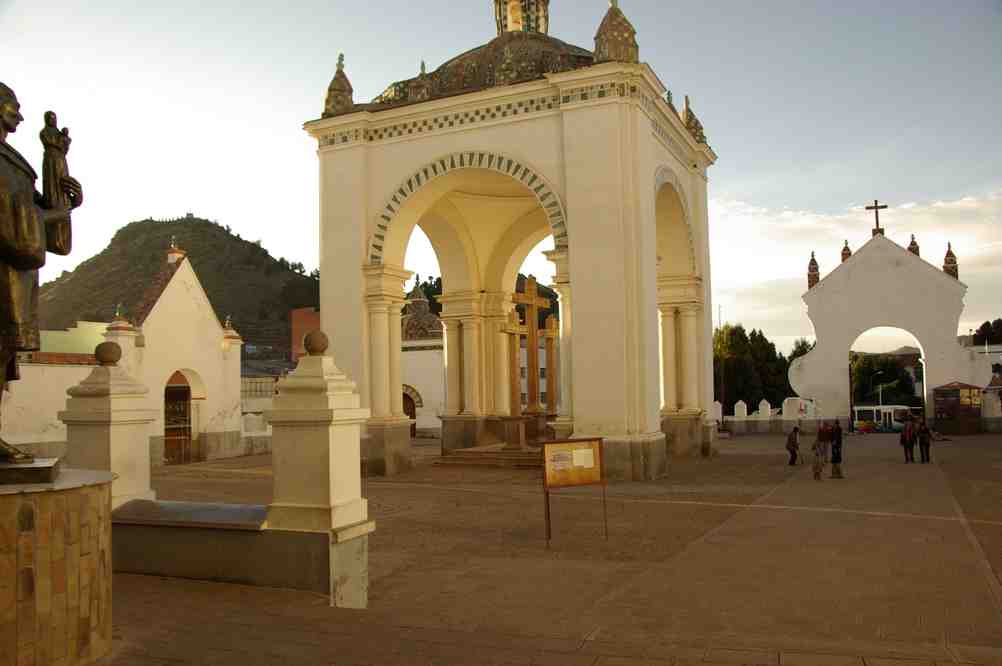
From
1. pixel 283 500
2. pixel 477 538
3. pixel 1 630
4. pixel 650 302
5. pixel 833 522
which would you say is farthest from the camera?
pixel 650 302

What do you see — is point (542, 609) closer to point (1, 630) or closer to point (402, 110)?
point (1, 630)

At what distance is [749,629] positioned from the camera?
16.3ft

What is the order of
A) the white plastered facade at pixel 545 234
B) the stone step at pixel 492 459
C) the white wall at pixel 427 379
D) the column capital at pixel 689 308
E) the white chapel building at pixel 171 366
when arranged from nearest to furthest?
1. the white plastered facade at pixel 545 234
2. the stone step at pixel 492 459
3. the white chapel building at pixel 171 366
4. the column capital at pixel 689 308
5. the white wall at pixel 427 379

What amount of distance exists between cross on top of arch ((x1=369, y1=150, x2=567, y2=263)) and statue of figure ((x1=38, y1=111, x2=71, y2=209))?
956 cm

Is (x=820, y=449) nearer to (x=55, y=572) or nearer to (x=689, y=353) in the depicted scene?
(x=689, y=353)

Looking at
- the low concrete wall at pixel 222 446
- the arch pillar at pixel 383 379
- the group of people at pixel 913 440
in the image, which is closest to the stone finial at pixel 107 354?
the arch pillar at pixel 383 379

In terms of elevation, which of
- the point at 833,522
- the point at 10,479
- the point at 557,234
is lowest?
the point at 833,522

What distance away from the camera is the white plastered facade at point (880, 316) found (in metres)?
27.5

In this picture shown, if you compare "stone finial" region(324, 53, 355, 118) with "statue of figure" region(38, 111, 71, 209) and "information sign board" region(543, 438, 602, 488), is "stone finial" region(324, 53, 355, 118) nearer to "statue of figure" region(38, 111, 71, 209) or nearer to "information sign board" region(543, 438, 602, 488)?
"information sign board" region(543, 438, 602, 488)

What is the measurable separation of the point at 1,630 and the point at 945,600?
538 cm

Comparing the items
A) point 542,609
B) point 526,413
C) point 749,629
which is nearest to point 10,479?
point 542,609

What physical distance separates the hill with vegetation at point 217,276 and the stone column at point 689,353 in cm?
3881

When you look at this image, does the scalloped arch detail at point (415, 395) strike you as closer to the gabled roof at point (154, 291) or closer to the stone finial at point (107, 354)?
the gabled roof at point (154, 291)

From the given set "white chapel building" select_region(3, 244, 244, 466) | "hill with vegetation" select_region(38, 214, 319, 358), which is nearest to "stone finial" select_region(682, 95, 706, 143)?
"white chapel building" select_region(3, 244, 244, 466)
